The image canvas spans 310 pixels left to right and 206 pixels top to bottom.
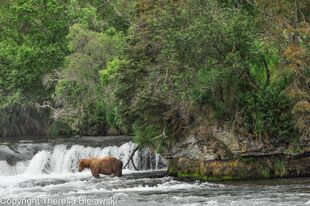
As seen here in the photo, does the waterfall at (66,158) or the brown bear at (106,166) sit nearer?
the brown bear at (106,166)

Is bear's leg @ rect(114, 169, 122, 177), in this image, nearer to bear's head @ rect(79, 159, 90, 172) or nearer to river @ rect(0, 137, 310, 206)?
river @ rect(0, 137, 310, 206)

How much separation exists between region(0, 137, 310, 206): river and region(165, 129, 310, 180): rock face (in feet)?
3.09

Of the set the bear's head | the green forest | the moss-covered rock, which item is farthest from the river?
the green forest

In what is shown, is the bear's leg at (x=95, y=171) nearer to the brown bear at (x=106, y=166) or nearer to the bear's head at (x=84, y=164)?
the brown bear at (x=106, y=166)

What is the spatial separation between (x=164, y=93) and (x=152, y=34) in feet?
8.58

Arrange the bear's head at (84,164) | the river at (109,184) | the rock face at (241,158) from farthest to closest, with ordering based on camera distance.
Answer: the bear's head at (84,164), the rock face at (241,158), the river at (109,184)

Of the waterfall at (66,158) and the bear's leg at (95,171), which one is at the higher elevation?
the waterfall at (66,158)

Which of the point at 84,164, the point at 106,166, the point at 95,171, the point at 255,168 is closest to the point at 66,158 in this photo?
the point at 84,164

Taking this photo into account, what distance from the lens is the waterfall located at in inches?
1190

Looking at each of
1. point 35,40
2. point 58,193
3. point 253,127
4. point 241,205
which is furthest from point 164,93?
point 35,40

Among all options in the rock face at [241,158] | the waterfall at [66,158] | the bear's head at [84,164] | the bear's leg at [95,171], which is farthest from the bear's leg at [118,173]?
the rock face at [241,158]

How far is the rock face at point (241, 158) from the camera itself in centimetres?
2375

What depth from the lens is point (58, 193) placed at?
22.4 meters

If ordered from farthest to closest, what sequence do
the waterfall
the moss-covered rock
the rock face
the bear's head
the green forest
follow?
the waterfall, the bear's head, the moss-covered rock, the rock face, the green forest
